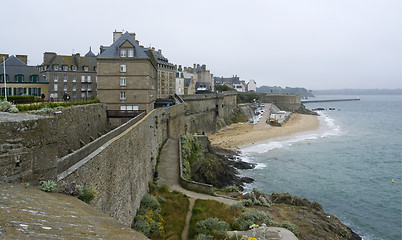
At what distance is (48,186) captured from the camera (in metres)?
6.42

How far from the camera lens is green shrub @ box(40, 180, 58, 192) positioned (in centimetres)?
638

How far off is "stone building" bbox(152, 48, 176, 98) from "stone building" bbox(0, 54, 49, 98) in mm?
23159

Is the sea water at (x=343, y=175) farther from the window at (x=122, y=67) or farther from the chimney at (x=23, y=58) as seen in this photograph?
the chimney at (x=23, y=58)

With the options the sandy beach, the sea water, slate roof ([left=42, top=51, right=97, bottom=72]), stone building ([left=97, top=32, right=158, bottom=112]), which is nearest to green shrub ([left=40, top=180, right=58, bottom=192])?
the sea water

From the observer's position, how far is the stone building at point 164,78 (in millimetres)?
51181

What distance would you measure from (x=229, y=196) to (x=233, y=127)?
47.1m

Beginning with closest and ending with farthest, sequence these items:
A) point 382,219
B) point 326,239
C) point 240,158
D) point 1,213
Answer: point 1,213, point 326,239, point 382,219, point 240,158

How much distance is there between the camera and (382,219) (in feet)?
85.5

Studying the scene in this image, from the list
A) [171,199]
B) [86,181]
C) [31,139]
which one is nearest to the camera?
[31,139]

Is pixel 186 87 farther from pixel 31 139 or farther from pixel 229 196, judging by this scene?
pixel 31 139

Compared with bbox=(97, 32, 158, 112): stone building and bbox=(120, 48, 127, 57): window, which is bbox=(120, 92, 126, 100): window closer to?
bbox=(97, 32, 158, 112): stone building

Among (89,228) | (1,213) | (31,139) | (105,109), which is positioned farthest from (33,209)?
(105,109)

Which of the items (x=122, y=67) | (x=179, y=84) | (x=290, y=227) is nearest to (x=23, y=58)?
(x=122, y=67)

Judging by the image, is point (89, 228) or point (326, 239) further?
point (326, 239)
